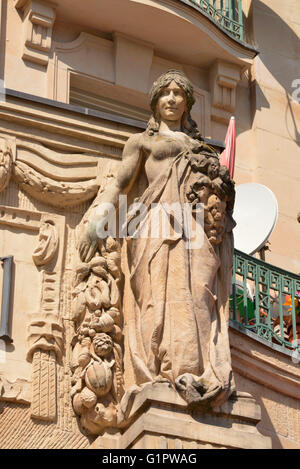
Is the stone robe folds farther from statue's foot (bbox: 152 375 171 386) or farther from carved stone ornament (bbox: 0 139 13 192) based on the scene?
carved stone ornament (bbox: 0 139 13 192)

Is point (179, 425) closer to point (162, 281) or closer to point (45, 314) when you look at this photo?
point (162, 281)

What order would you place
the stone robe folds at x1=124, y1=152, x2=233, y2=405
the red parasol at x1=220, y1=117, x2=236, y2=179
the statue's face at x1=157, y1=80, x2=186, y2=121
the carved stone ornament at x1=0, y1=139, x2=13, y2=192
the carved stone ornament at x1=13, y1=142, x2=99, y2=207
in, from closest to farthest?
1. the stone robe folds at x1=124, y1=152, x2=233, y2=405
2. the carved stone ornament at x1=0, y1=139, x2=13, y2=192
3. the carved stone ornament at x1=13, y1=142, x2=99, y2=207
4. the statue's face at x1=157, y1=80, x2=186, y2=121
5. the red parasol at x1=220, y1=117, x2=236, y2=179

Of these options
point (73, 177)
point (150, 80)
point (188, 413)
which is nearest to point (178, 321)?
point (188, 413)

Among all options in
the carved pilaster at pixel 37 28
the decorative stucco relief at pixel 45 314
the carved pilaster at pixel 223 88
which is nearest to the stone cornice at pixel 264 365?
the decorative stucco relief at pixel 45 314

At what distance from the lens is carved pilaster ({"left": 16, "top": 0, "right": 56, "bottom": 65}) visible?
1581 cm

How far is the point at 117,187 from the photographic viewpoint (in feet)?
38.4

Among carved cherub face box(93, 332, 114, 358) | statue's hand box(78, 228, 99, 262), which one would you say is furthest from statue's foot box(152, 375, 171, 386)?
statue's hand box(78, 228, 99, 262)

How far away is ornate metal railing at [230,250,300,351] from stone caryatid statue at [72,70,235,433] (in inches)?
57.4

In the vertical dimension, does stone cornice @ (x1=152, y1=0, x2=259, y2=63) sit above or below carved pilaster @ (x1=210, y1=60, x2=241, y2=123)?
above

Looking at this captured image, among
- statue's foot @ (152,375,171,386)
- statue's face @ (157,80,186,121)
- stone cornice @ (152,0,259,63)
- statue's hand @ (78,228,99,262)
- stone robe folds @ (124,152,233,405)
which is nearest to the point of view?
statue's foot @ (152,375,171,386)

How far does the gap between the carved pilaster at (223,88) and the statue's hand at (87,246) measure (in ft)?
18.8

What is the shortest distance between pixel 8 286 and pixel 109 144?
5.23 ft

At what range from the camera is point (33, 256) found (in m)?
11.5

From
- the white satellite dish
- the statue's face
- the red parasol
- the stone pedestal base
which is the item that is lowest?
the stone pedestal base
